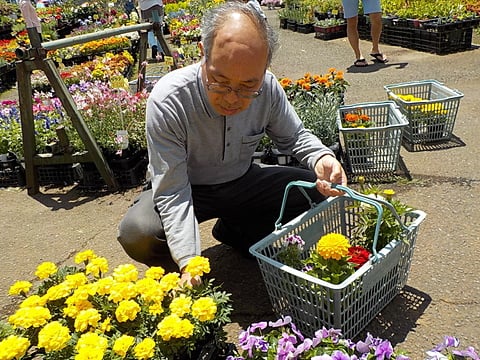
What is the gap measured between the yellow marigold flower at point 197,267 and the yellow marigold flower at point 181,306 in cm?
11

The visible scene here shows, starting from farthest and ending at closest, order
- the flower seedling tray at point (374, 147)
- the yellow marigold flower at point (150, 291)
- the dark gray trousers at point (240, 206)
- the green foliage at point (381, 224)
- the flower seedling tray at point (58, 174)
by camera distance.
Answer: the flower seedling tray at point (58, 174)
the flower seedling tray at point (374, 147)
the dark gray trousers at point (240, 206)
the green foliage at point (381, 224)
the yellow marigold flower at point (150, 291)

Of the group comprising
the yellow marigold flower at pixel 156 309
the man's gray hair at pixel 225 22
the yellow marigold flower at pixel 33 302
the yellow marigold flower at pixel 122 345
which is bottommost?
the yellow marigold flower at pixel 33 302

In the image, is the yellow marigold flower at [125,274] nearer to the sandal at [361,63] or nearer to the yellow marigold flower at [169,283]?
the yellow marigold flower at [169,283]

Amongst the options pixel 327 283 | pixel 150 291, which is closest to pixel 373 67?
pixel 327 283

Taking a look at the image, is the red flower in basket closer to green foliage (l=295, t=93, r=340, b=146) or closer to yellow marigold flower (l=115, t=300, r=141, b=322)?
yellow marigold flower (l=115, t=300, r=141, b=322)

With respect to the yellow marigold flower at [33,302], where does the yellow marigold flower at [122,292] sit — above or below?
above

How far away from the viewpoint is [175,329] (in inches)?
58.2

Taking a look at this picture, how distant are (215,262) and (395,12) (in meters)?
6.80

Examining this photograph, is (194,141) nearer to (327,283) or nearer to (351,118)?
(327,283)

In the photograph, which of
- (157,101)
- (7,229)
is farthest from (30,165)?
(157,101)

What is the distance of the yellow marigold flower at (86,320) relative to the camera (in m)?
1.58

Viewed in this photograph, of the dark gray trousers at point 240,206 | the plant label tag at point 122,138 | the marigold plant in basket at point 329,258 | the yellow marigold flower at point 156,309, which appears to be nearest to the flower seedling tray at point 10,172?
the plant label tag at point 122,138

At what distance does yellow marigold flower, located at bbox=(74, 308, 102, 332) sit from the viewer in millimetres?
1578

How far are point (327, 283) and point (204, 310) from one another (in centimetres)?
50
